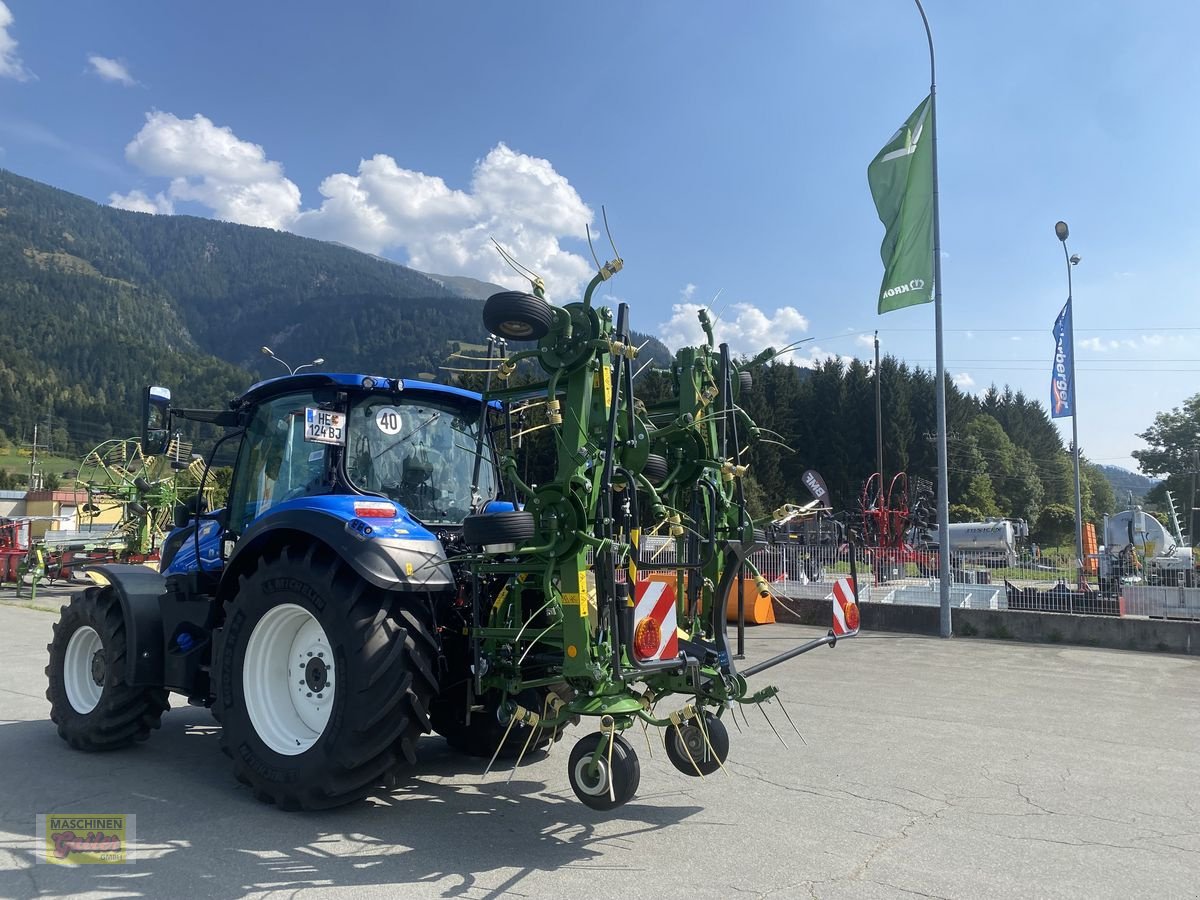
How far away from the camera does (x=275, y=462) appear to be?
18.4 ft

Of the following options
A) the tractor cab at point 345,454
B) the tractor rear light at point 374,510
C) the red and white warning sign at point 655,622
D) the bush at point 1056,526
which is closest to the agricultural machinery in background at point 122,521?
the tractor cab at point 345,454

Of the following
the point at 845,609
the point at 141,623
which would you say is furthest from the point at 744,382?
the point at 141,623

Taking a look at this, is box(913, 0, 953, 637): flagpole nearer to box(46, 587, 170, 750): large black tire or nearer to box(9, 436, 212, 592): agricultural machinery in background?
box(46, 587, 170, 750): large black tire

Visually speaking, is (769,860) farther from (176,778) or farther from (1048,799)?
(176,778)

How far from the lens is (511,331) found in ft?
15.1

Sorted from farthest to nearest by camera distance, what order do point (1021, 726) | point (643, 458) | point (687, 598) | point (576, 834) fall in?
point (1021, 726) < point (687, 598) < point (643, 458) < point (576, 834)

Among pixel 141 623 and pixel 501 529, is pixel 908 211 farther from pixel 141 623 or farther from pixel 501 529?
pixel 141 623

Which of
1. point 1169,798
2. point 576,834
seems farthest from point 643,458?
point 1169,798

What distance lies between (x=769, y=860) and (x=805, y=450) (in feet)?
186

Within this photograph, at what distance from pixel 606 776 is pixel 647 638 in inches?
26.6

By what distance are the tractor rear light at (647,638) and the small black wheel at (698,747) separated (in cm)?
84

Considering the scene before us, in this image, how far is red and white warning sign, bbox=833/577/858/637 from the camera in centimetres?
523

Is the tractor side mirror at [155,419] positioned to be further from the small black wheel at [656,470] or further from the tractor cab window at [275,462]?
the small black wheel at [656,470]

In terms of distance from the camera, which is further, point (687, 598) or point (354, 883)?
point (687, 598)
